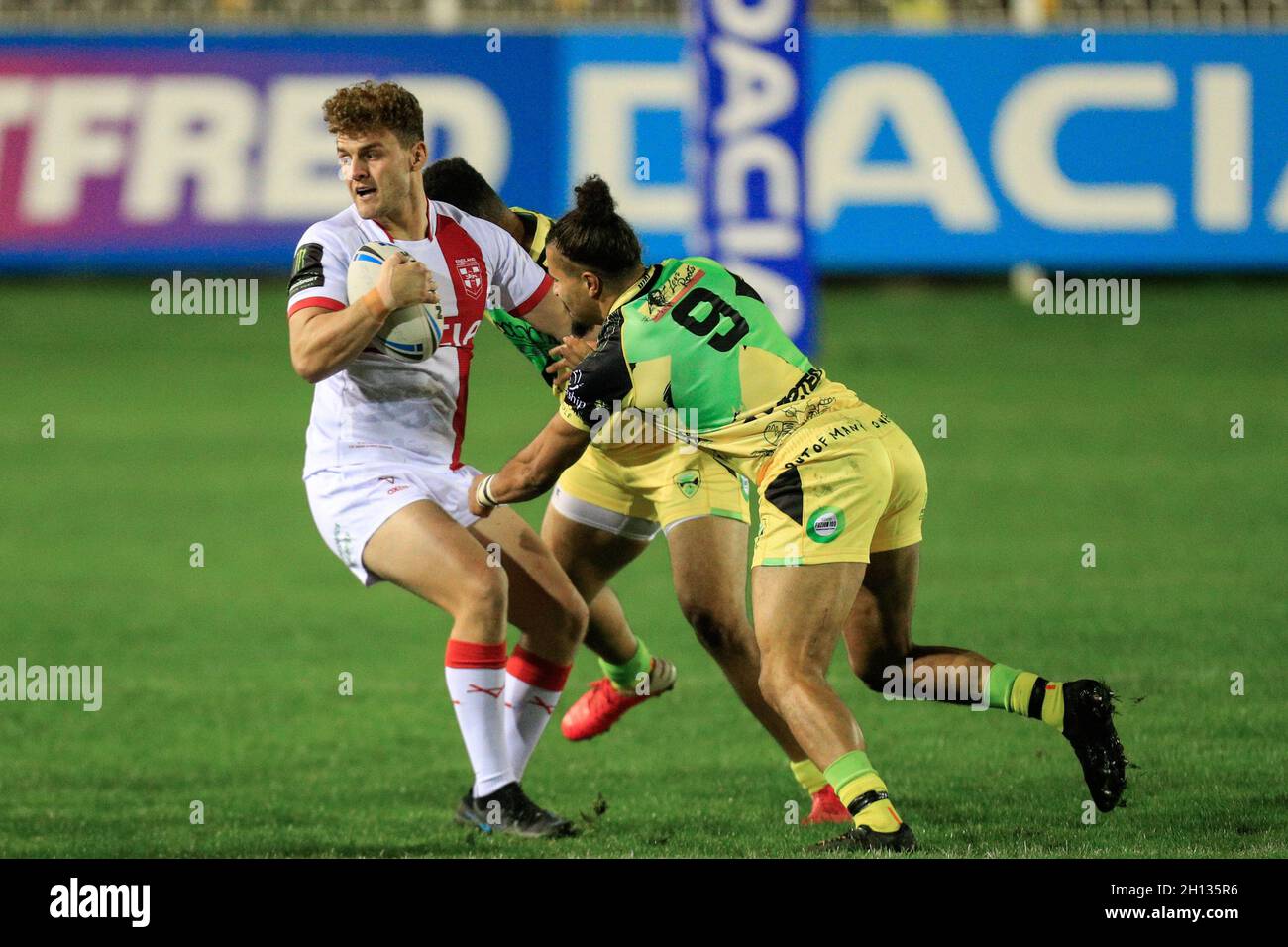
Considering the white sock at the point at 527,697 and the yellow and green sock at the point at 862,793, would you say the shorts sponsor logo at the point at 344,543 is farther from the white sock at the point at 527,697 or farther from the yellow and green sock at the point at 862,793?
the yellow and green sock at the point at 862,793

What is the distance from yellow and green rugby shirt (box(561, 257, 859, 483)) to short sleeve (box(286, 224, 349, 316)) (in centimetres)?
87

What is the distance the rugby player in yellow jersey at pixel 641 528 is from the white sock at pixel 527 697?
52cm

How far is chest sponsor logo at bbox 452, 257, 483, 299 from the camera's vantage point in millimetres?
6855

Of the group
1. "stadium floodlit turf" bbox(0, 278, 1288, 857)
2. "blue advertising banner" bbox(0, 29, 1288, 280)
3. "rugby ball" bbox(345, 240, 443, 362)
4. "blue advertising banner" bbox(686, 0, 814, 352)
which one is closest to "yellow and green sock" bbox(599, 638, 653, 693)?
"stadium floodlit turf" bbox(0, 278, 1288, 857)

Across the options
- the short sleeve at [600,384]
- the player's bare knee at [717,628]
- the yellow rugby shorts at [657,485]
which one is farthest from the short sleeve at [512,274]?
the player's bare knee at [717,628]

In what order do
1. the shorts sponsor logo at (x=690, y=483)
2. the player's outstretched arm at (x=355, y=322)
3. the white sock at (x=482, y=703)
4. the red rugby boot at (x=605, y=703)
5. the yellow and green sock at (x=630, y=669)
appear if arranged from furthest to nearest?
1. the red rugby boot at (x=605, y=703)
2. the yellow and green sock at (x=630, y=669)
3. the shorts sponsor logo at (x=690, y=483)
4. the white sock at (x=482, y=703)
5. the player's outstretched arm at (x=355, y=322)

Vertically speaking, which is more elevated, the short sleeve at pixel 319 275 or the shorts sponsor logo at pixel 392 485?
the short sleeve at pixel 319 275

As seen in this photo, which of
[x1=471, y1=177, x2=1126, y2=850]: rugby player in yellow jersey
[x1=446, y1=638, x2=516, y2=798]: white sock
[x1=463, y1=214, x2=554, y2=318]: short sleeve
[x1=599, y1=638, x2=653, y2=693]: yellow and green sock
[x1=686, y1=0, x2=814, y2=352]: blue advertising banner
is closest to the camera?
[x1=471, y1=177, x2=1126, y2=850]: rugby player in yellow jersey

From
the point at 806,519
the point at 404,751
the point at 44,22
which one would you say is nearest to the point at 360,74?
the point at 44,22

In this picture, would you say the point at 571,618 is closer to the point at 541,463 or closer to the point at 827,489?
the point at 541,463

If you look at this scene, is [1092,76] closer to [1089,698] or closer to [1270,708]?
[1270,708]

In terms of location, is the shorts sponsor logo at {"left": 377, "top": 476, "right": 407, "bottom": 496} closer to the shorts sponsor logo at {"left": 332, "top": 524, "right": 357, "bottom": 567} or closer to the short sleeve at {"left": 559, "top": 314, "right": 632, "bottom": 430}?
the shorts sponsor logo at {"left": 332, "top": 524, "right": 357, "bottom": 567}

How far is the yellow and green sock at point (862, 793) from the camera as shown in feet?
19.3

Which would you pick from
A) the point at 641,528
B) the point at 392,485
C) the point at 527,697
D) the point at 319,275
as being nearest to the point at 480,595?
the point at 392,485
